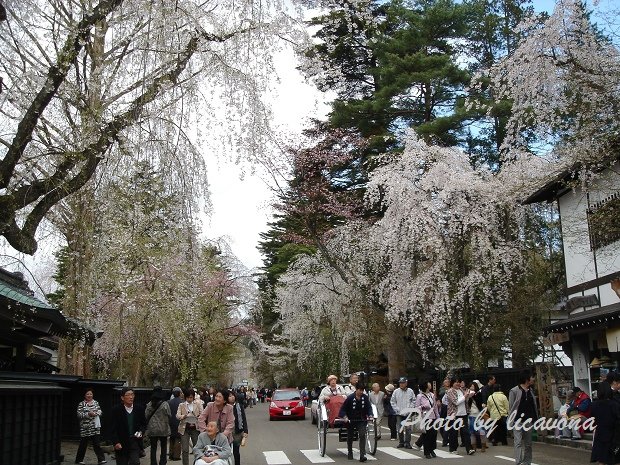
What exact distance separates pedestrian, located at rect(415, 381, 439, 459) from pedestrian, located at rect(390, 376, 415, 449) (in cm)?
56

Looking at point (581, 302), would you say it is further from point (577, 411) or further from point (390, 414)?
point (390, 414)

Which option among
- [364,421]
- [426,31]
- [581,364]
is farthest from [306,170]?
[364,421]

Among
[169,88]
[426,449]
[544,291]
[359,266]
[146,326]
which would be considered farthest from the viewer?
[359,266]

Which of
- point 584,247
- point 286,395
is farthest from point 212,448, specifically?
point 286,395

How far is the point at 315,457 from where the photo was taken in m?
15.6

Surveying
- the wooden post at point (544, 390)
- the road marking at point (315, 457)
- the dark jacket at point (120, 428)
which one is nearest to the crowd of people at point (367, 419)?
the dark jacket at point (120, 428)

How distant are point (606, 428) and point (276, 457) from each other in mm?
7835

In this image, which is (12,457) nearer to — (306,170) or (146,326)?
(146,326)

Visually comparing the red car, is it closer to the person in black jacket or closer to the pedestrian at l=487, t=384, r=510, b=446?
the pedestrian at l=487, t=384, r=510, b=446

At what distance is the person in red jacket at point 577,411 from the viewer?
16547 mm

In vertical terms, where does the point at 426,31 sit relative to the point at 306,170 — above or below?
above

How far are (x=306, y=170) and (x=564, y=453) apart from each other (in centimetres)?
1942

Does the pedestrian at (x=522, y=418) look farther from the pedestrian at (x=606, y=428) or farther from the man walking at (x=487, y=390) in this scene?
the man walking at (x=487, y=390)

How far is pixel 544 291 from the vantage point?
80.6 feet
